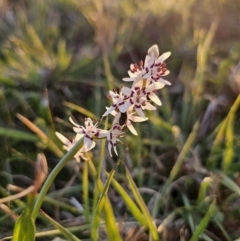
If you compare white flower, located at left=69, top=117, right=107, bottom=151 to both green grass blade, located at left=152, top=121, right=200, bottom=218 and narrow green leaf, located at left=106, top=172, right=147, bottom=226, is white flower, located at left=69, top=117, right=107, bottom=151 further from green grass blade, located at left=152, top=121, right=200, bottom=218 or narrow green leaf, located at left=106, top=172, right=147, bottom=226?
green grass blade, located at left=152, top=121, right=200, bottom=218

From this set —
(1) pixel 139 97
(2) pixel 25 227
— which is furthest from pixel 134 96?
(2) pixel 25 227

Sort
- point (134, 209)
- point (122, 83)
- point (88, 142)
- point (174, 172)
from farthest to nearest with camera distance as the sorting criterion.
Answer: point (122, 83), point (174, 172), point (134, 209), point (88, 142)

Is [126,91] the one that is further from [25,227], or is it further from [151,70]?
[25,227]

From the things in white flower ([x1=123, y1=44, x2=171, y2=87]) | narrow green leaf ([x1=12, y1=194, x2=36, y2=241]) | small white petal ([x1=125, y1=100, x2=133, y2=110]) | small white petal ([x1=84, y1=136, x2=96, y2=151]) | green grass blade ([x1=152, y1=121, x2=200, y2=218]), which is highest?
green grass blade ([x1=152, y1=121, x2=200, y2=218])

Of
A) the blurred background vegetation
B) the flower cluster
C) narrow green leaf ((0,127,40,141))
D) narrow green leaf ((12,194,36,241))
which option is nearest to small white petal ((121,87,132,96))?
the flower cluster

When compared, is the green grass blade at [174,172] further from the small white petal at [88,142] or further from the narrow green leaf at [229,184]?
the small white petal at [88,142]

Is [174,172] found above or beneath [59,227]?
above

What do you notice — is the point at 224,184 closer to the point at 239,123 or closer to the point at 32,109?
the point at 239,123

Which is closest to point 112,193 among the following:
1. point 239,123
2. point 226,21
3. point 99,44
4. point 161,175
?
point 161,175

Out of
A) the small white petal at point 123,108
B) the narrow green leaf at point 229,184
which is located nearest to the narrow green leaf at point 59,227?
the small white petal at point 123,108
